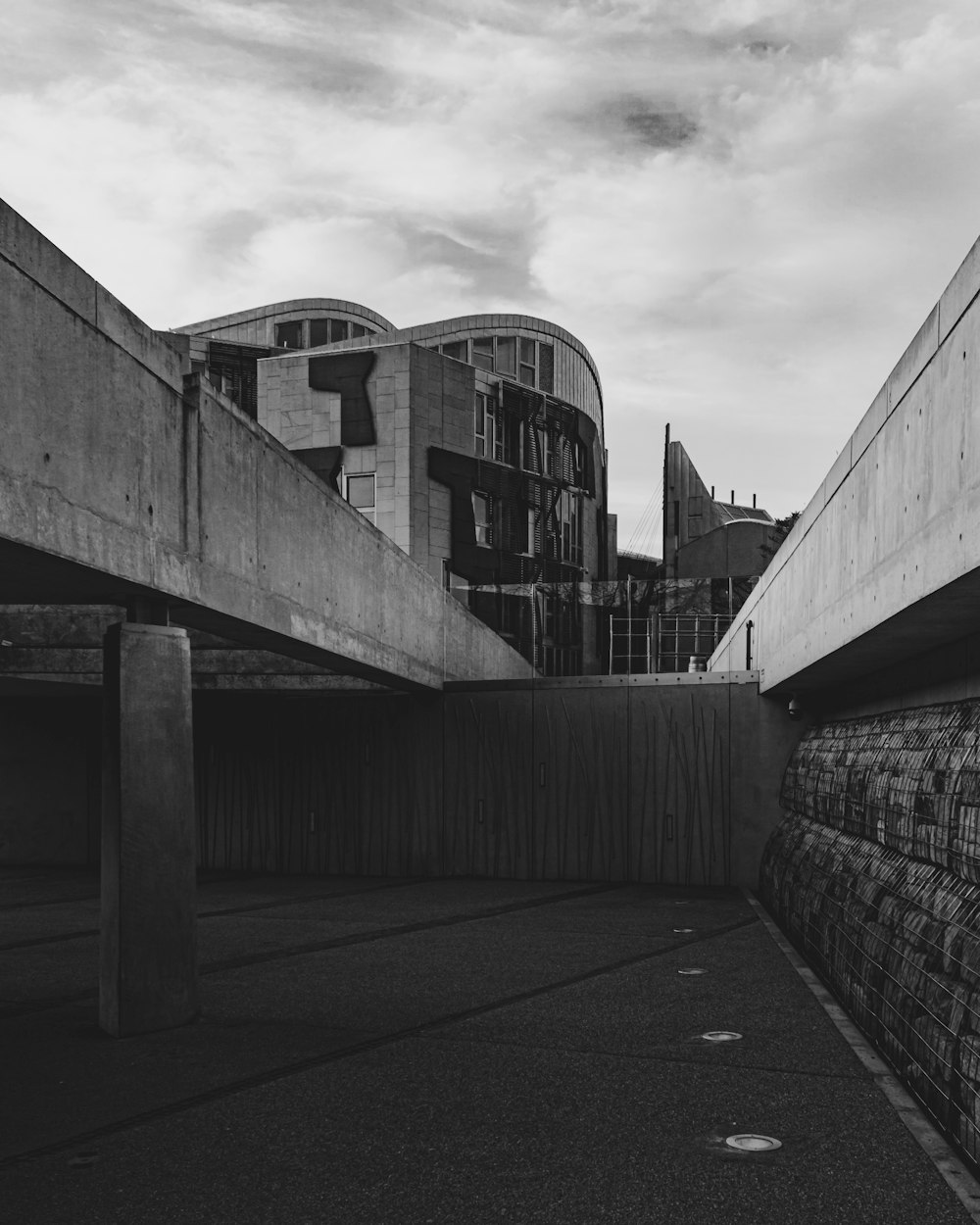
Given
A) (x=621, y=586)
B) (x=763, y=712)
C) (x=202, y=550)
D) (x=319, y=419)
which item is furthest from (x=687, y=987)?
(x=319, y=419)

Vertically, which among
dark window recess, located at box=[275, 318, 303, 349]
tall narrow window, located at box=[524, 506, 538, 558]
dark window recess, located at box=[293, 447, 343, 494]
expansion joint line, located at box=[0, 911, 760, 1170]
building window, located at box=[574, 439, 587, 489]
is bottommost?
expansion joint line, located at box=[0, 911, 760, 1170]

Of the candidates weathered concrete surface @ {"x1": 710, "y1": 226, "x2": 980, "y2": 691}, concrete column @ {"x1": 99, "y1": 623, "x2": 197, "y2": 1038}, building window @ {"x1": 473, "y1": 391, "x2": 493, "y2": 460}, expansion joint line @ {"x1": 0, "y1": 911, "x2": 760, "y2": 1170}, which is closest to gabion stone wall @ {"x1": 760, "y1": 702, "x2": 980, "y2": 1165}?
weathered concrete surface @ {"x1": 710, "y1": 226, "x2": 980, "y2": 691}

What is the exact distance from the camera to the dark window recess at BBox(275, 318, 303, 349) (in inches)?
2054

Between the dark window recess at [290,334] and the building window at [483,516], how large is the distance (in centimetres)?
1351

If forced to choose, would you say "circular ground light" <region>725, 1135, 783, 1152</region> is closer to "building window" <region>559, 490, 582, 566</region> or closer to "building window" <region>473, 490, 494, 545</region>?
"building window" <region>473, 490, 494, 545</region>

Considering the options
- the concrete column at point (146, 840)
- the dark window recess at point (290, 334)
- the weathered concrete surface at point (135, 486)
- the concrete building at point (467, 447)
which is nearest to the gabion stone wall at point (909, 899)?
the concrete column at point (146, 840)

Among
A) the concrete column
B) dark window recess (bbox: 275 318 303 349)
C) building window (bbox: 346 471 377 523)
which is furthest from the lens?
dark window recess (bbox: 275 318 303 349)

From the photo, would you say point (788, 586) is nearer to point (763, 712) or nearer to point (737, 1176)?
point (763, 712)

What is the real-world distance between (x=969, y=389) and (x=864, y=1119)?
3635 millimetres

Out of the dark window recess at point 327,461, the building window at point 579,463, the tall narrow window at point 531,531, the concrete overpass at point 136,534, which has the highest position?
the building window at point 579,463

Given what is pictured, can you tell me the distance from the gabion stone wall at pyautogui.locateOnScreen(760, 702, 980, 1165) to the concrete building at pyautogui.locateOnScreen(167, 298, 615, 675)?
1194 inches

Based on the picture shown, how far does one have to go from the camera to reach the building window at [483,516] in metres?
43.4

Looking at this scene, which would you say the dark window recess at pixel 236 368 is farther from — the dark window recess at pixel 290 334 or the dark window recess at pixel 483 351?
the dark window recess at pixel 483 351

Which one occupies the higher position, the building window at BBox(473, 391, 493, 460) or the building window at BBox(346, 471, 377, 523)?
the building window at BBox(473, 391, 493, 460)
